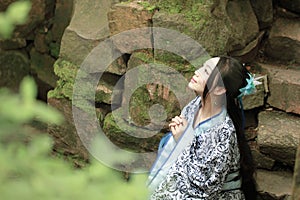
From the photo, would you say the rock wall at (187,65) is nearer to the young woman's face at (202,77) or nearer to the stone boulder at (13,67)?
the young woman's face at (202,77)

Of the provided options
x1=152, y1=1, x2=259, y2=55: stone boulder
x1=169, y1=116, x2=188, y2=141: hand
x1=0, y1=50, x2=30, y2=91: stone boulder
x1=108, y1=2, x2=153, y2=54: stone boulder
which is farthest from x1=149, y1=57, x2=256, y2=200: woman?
x1=0, y1=50, x2=30, y2=91: stone boulder

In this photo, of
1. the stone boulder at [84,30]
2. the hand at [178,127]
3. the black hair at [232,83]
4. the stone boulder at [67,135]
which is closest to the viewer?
the black hair at [232,83]

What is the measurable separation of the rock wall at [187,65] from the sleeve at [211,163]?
681 millimetres

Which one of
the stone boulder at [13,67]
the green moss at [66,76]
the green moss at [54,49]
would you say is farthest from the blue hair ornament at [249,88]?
the stone boulder at [13,67]

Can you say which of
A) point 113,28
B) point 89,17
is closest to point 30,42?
point 89,17

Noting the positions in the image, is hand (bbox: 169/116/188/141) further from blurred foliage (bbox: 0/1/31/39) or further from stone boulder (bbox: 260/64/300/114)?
blurred foliage (bbox: 0/1/31/39)

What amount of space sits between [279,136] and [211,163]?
0.84m

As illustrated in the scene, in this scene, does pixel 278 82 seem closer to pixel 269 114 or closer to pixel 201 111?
Answer: pixel 269 114

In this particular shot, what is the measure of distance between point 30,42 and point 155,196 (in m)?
2.61

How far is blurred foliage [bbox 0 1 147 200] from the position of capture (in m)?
0.88

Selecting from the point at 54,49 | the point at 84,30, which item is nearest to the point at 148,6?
the point at 84,30

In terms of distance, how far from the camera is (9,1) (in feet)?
16.0

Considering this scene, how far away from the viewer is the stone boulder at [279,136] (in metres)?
3.62

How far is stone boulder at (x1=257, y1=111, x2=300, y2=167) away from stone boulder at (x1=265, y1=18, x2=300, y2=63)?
43cm
